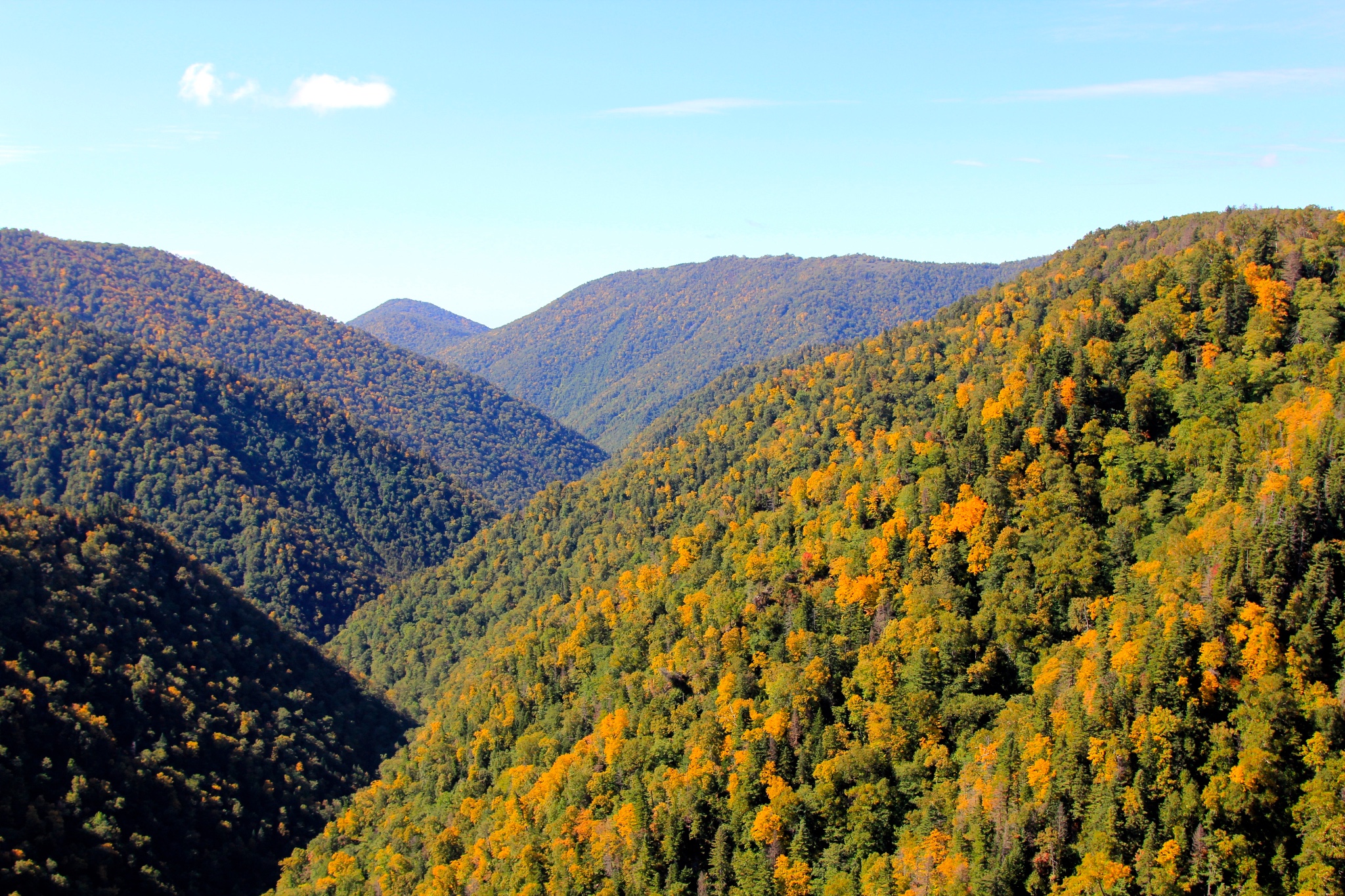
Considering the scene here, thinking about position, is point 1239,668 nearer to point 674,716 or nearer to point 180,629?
point 674,716

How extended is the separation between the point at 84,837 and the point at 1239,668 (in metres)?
120

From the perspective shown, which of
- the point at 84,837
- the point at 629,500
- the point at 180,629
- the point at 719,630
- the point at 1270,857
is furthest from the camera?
the point at 629,500

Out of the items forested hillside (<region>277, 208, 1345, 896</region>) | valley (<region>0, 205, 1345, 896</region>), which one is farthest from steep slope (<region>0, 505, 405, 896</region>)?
forested hillside (<region>277, 208, 1345, 896</region>)

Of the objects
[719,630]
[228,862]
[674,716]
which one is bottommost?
[228,862]

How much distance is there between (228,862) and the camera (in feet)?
373

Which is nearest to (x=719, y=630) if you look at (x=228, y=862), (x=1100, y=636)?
(x=1100, y=636)

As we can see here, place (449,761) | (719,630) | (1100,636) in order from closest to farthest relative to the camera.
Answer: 1. (1100,636)
2. (719,630)
3. (449,761)

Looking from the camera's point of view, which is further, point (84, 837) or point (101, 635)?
point (101, 635)

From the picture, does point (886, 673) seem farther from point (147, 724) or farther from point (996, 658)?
point (147, 724)

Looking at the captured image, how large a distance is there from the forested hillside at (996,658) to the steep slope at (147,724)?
13.8 m

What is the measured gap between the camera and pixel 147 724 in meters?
121

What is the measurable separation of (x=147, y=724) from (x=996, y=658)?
370ft

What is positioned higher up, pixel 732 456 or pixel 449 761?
pixel 732 456

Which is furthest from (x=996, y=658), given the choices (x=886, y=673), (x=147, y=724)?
(x=147, y=724)
